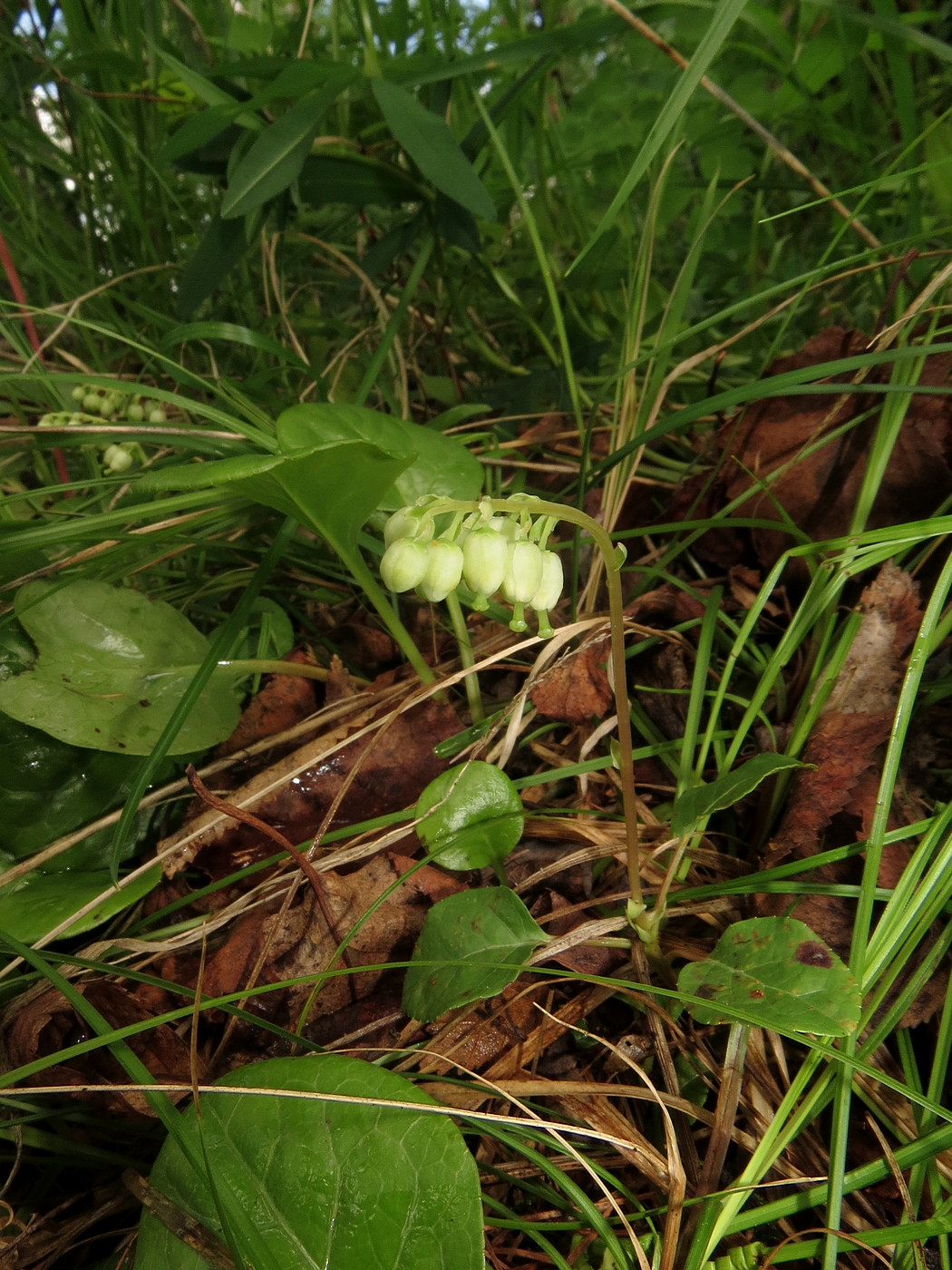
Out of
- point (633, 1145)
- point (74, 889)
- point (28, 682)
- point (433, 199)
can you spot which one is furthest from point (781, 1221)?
point (433, 199)

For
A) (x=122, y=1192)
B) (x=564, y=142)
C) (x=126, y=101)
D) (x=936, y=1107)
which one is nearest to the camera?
(x=936, y=1107)

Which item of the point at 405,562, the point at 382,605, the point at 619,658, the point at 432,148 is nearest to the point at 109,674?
the point at 382,605

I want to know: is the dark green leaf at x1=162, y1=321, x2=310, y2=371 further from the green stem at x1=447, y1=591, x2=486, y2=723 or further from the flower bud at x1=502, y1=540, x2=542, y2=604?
the flower bud at x1=502, y1=540, x2=542, y2=604

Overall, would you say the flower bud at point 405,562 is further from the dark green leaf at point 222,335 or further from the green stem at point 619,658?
the dark green leaf at point 222,335

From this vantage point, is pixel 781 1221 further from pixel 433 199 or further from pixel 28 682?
pixel 433 199

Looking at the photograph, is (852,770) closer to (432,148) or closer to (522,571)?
(522,571)

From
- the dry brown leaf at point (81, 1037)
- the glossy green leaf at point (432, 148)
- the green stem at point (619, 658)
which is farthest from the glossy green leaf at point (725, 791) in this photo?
the glossy green leaf at point (432, 148)

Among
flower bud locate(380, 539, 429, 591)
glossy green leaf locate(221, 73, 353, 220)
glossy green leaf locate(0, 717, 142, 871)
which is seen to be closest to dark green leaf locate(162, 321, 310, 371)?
glossy green leaf locate(221, 73, 353, 220)
